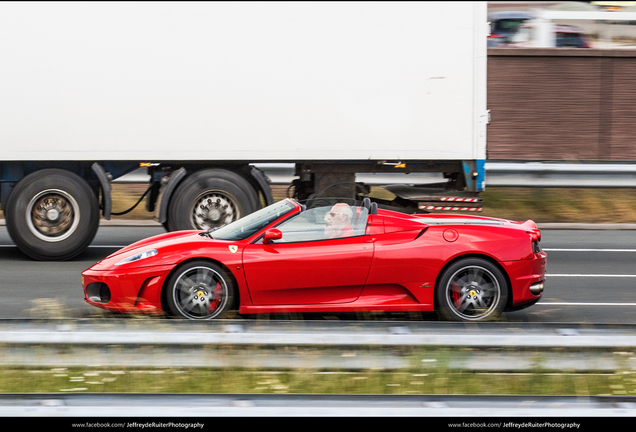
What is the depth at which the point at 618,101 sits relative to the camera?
1448 cm

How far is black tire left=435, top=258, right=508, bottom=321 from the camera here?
6.61 meters

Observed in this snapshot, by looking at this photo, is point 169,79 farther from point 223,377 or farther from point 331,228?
point 223,377

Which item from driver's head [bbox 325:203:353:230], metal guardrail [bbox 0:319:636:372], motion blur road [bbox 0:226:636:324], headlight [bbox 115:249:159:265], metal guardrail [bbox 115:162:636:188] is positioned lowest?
motion blur road [bbox 0:226:636:324]

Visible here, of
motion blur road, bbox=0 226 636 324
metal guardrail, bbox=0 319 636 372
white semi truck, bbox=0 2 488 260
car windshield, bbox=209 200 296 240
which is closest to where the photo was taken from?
metal guardrail, bbox=0 319 636 372

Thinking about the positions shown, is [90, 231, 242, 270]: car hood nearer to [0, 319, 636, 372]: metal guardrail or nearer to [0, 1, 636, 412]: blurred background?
[0, 1, 636, 412]: blurred background

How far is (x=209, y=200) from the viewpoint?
33.6ft

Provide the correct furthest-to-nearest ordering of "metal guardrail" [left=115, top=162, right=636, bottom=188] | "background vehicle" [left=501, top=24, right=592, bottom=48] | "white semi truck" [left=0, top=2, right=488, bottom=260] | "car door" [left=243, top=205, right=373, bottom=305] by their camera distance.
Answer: "background vehicle" [left=501, top=24, right=592, bottom=48] < "metal guardrail" [left=115, top=162, right=636, bottom=188] < "white semi truck" [left=0, top=2, right=488, bottom=260] < "car door" [left=243, top=205, right=373, bottom=305]

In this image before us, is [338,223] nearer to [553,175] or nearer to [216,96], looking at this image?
[216,96]

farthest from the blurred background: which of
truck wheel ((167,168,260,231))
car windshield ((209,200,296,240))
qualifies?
truck wheel ((167,168,260,231))

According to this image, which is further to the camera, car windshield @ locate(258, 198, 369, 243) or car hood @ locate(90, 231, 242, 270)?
car windshield @ locate(258, 198, 369, 243)

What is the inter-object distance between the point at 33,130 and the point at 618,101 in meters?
10.1

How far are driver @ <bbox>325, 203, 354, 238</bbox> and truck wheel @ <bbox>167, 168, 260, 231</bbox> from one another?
3435mm

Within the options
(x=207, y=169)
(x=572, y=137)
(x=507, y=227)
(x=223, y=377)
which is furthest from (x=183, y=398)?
(x=572, y=137)

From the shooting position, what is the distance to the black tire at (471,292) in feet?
21.7
